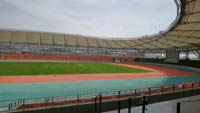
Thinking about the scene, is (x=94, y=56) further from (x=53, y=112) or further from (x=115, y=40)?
(x=53, y=112)

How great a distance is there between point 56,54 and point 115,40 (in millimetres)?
26933

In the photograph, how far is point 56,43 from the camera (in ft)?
206

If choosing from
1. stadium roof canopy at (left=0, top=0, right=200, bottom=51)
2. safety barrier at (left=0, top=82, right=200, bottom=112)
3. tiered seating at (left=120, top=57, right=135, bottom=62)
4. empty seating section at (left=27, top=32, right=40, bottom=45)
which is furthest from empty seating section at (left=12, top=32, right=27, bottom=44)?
safety barrier at (left=0, top=82, right=200, bottom=112)

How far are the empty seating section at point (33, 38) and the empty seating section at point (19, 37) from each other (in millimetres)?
1603

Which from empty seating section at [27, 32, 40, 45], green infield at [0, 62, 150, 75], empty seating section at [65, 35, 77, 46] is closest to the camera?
green infield at [0, 62, 150, 75]

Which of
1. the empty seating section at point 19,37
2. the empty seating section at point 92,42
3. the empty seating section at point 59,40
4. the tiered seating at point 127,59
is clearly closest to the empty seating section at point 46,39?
the empty seating section at point 59,40

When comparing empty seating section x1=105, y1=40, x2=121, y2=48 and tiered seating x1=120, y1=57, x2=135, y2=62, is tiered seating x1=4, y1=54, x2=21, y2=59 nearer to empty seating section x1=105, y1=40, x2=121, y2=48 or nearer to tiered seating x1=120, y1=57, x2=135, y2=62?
empty seating section x1=105, y1=40, x2=121, y2=48

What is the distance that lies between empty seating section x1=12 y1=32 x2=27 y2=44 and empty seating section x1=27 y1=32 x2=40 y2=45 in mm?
1603

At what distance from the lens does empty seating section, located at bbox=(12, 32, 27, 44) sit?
5702cm

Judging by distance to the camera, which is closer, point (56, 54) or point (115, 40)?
point (56, 54)

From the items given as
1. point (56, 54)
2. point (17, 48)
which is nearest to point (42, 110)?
point (56, 54)

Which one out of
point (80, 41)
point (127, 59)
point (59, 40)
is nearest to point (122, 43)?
point (127, 59)

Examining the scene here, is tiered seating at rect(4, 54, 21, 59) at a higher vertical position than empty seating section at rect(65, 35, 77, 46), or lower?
lower

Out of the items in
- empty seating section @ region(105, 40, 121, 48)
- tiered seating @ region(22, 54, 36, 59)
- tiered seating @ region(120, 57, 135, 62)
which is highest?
empty seating section @ region(105, 40, 121, 48)
